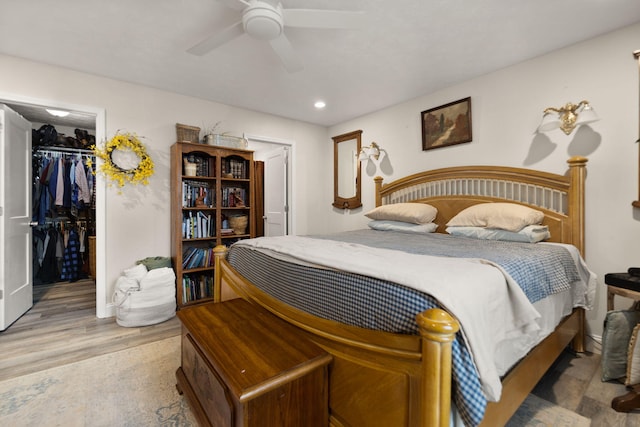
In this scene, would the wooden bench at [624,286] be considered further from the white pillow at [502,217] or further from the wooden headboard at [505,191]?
the white pillow at [502,217]

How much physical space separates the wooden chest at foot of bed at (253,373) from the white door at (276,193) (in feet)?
9.42

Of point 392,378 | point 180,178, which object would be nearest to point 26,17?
point 180,178

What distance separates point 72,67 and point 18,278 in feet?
6.93

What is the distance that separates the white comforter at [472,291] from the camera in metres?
0.91

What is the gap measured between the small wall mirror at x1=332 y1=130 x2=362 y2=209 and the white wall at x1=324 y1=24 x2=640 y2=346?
138 cm

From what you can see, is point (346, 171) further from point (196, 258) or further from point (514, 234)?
point (514, 234)

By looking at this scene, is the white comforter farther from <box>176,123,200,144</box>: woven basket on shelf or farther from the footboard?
<box>176,123,200,144</box>: woven basket on shelf

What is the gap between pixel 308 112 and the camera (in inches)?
155

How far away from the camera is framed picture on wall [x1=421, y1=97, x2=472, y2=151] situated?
295cm

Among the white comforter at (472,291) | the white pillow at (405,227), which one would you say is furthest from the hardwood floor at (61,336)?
the white pillow at (405,227)

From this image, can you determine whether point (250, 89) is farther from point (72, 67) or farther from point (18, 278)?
point (18, 278)

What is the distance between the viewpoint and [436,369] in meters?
0.83

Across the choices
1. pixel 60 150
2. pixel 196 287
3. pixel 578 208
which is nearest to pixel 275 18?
pixel 578 208

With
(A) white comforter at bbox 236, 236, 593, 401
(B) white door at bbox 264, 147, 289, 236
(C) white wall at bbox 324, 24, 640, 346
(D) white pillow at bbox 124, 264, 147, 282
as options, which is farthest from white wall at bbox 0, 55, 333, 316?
(C) white wall at bbox 324, 24, 640, 346
